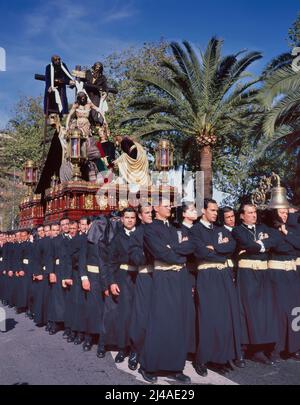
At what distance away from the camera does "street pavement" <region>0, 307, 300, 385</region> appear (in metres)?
5.16

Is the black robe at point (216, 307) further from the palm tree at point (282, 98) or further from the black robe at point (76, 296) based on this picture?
the palm tree at point (282, 98)

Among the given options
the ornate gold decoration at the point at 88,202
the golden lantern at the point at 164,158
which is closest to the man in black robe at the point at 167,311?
the ornate gold decoration at the point at 88,202

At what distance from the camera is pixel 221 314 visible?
5570 mm

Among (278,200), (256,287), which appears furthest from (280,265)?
(278,200)

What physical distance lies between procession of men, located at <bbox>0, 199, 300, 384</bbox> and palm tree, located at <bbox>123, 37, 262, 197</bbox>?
33.7 ft

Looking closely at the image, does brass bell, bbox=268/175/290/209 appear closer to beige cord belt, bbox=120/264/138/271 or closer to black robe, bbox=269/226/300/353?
black robe, bbox=269/226/300/353

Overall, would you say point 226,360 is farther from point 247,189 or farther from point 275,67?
point 247,189

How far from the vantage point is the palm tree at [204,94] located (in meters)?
16.5

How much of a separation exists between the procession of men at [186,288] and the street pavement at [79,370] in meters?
0.16

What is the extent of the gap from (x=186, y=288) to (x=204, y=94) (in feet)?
A: 40.7

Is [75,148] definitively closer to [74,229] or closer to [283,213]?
[74,229]

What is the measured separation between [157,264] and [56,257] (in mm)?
3648

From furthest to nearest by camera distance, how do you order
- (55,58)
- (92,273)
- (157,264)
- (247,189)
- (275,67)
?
(247,189)
(55,58)
(275,67)
(92,273)
(157,264)
